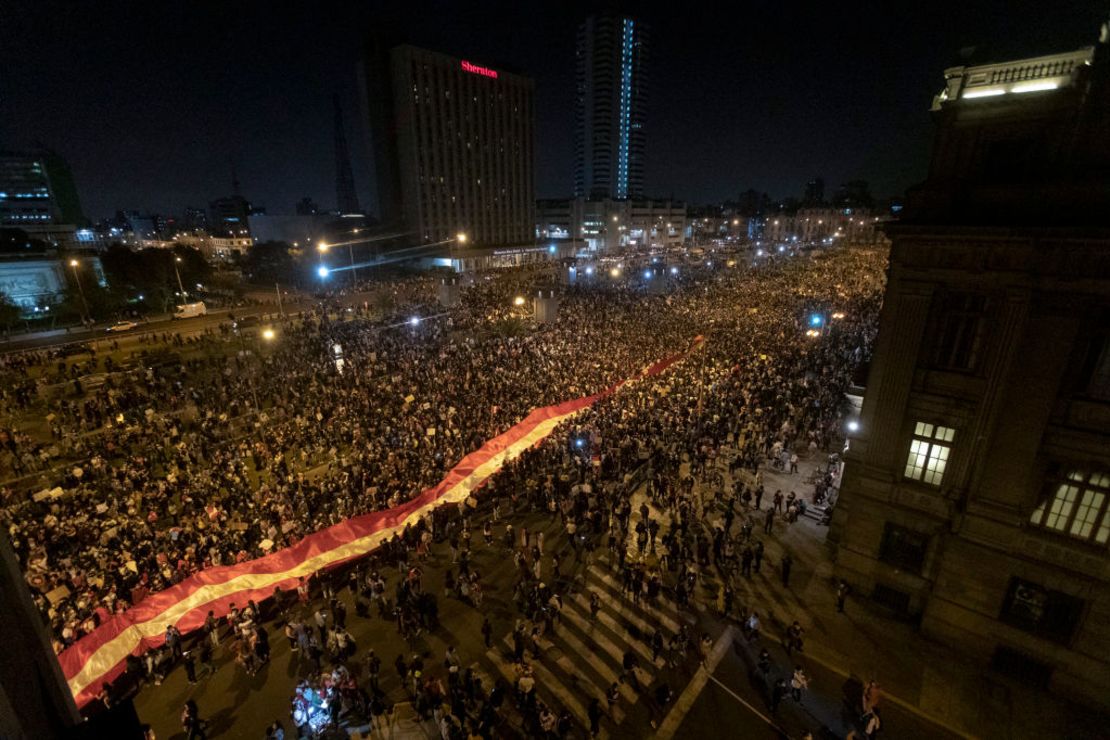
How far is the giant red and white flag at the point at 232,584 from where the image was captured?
1252 cm

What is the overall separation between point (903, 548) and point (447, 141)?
112237 millimetres

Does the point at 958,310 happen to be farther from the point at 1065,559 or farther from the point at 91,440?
the point at 91,440

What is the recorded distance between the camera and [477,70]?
11012 centimetres

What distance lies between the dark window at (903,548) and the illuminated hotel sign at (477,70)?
119m

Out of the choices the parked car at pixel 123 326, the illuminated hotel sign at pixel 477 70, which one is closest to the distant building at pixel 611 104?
the illuminated hotel sign at pixel 477 70

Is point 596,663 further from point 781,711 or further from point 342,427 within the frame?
point 342,427

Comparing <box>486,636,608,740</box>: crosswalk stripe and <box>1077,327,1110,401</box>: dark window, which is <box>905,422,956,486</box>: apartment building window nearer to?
<box>1077,327,1110,401</box>: dark window

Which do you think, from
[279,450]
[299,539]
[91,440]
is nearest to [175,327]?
[91,440]

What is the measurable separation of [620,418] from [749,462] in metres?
6.29

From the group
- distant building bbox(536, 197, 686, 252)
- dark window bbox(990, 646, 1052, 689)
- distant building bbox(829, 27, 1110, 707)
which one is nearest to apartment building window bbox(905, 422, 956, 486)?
distant building bbox(829, 27, 1110, 707)

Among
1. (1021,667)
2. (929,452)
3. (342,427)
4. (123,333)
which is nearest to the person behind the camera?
(1021,667)

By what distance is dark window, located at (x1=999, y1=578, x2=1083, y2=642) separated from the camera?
12414mm

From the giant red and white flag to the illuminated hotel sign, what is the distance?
364 feet

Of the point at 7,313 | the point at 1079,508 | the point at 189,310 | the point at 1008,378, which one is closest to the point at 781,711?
the point at 1079,508
